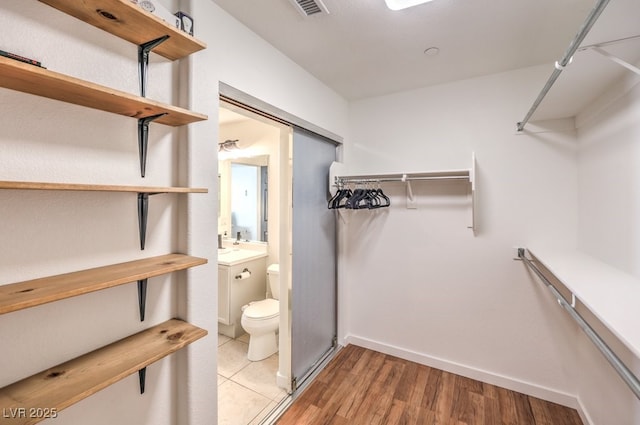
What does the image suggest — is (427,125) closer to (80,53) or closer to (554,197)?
(554,197)

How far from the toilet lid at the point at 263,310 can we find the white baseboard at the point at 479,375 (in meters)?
0.80

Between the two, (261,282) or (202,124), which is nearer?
(202,124)

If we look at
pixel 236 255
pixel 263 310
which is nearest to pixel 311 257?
pixel 263 310

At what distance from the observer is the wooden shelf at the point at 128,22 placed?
35.4 inches

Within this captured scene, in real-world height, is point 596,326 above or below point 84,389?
below

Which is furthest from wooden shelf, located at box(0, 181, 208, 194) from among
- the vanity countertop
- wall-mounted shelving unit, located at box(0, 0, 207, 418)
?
the vanity countertop

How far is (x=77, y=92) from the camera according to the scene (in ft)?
2.85

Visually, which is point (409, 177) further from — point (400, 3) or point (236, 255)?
point (236, 255)

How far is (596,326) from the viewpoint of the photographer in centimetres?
158

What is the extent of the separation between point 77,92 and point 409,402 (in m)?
2.55

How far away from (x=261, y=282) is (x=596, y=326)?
9.63 ft

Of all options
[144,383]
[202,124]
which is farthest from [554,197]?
[144,383]

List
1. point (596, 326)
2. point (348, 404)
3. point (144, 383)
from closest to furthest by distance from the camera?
point (144, 383) < point (596, 326) < point (348, 404)

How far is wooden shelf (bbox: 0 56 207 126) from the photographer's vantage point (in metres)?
0.73
